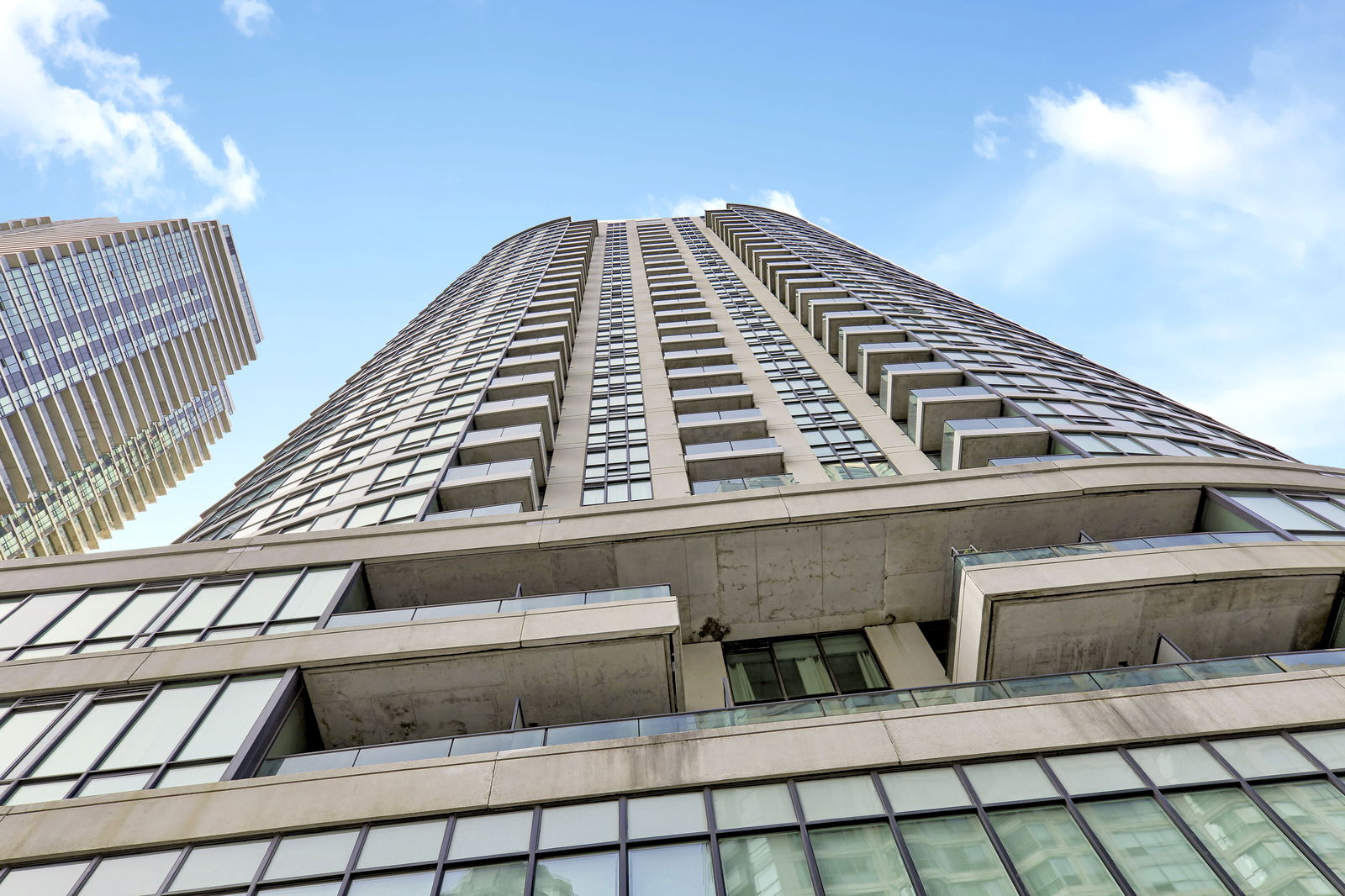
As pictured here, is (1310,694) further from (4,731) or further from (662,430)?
(4,731)

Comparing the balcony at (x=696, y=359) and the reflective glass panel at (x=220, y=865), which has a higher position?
the balcony at (x=696, y=359)

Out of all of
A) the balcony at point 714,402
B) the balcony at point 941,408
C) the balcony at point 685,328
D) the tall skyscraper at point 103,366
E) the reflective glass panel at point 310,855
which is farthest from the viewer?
the tall skyscraper at point 103,366

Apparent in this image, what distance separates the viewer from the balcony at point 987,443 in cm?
1917

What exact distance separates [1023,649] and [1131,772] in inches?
161

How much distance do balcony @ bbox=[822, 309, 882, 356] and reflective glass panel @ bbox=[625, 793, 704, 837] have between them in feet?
73.1

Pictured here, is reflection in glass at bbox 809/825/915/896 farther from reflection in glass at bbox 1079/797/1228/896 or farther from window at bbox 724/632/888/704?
window at bbox 724/632/888/704

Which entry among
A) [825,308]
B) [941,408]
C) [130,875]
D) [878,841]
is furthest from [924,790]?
[825,308]

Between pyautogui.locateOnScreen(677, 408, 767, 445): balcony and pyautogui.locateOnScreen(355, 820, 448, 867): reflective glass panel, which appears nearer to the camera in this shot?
pyautogui.locateOnScreen(355, 820, 448, 867): reflective glass panel

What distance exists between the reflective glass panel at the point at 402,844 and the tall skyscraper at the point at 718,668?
0.04 m

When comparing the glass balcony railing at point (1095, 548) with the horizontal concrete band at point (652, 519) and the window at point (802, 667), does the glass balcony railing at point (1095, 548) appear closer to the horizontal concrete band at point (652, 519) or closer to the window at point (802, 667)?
the horizontal concrete band at point (652, 519)

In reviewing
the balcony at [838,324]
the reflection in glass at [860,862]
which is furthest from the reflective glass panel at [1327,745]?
the balcony at [838,324]

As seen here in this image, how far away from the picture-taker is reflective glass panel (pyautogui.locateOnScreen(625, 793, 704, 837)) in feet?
30.4

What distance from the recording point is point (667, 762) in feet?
32.7

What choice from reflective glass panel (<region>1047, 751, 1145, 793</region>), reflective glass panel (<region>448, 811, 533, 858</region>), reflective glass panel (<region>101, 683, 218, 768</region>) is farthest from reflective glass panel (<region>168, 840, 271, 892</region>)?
reflective glass panel (<region>1047, 751, 1145, 793</region>)
